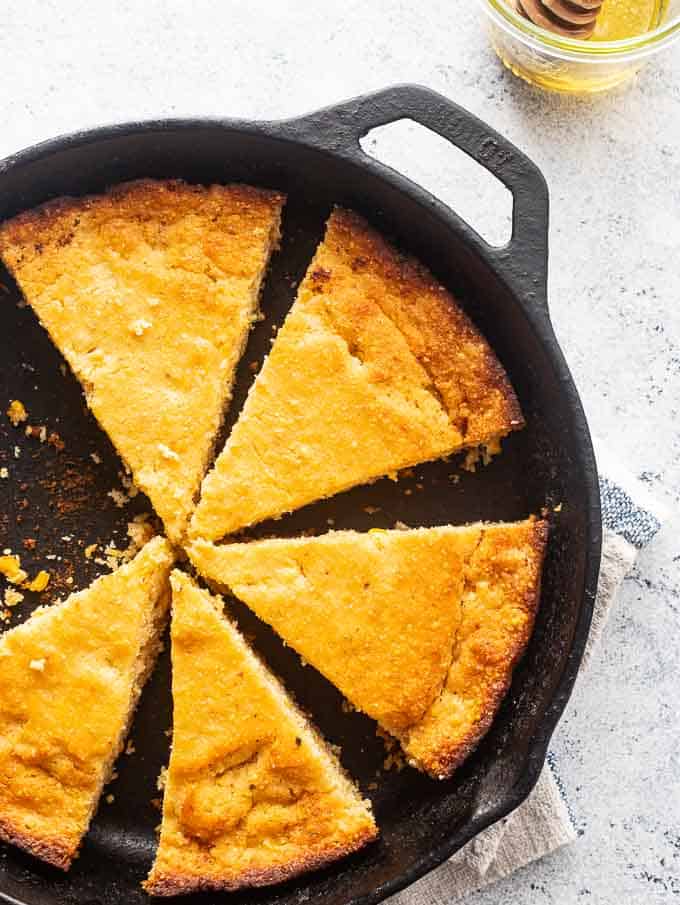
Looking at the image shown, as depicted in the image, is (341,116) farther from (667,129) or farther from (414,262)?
(667,129)

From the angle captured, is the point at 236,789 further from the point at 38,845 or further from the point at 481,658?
the point at 481,658

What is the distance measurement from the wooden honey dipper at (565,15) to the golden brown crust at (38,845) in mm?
3625

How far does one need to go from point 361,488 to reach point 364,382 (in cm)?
47

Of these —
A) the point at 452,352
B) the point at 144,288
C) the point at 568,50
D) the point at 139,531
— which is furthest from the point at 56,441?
the point at 568,50

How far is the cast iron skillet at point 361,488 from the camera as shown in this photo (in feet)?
12.6

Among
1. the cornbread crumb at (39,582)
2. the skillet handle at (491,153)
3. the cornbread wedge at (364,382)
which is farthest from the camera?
the cornbread crumb at (39,582)

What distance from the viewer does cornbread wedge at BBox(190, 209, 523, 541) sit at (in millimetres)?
4180

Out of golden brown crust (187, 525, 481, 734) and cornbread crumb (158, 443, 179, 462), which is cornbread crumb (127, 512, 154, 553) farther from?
golden brown crust (187, 525, 481, 734)

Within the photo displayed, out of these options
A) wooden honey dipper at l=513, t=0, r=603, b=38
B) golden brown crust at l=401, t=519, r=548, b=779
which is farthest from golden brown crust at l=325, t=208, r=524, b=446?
wooden honey dipper at l=513, t=0, r=603, b=38

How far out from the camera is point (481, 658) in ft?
13.5

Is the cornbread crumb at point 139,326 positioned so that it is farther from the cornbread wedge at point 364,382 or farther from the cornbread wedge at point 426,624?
the cornbread wedge at point 426,624

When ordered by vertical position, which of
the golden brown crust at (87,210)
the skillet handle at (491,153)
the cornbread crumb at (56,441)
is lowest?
the cornbread crumb at (56,441)

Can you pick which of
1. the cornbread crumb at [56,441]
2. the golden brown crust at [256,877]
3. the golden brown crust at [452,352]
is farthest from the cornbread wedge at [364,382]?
the golden brown crust at [256,877]

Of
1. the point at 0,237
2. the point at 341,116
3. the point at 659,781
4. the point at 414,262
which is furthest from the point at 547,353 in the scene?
the point at 0,237
